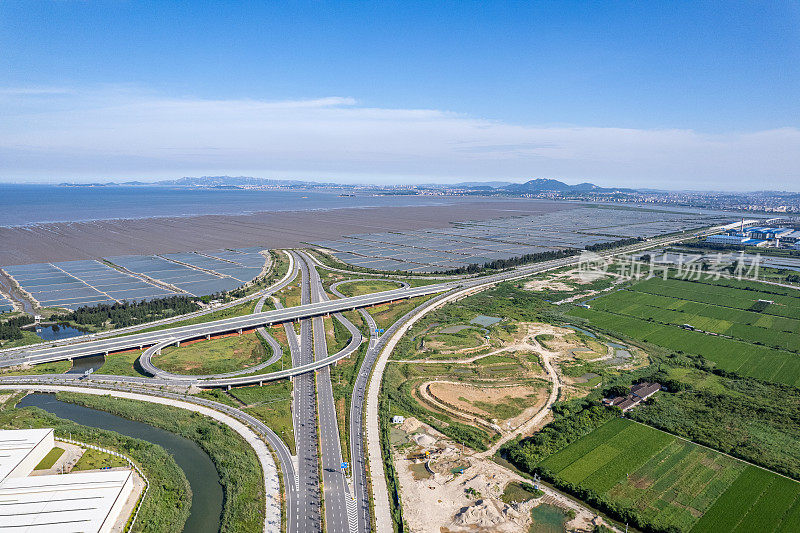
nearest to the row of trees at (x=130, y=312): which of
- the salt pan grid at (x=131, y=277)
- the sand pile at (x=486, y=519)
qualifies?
the salt pan grid at (x=131, y=277)

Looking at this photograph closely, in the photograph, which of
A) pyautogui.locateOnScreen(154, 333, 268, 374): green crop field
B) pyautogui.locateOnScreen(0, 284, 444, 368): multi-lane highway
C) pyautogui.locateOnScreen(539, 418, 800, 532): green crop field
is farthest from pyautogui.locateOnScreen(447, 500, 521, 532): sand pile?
pyautogui.locateOnScreen(0, 284, 444, 368): multi-lane highway

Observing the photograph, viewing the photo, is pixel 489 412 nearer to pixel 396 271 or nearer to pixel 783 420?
pixel 783 420

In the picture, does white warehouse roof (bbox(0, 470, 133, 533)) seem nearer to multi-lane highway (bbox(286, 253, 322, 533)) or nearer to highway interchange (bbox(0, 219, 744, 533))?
highway interchange (bbox(0, 219, 744, 533))

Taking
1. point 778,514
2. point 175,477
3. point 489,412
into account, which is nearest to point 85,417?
point 175,477

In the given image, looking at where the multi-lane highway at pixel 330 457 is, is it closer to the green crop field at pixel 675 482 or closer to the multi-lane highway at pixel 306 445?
the multi-lane highway at pixel 306 445

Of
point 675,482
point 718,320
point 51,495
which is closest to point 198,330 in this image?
point 51,495

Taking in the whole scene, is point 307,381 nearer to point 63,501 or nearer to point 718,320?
point 63,501
